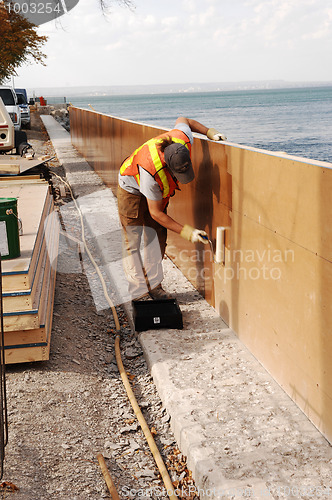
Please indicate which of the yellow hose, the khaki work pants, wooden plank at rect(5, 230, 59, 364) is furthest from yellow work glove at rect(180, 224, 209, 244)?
wooden plank at rect(5, 230, 59, 364)

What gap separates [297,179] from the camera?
3531mm

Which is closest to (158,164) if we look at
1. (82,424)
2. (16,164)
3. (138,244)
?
(138,244)

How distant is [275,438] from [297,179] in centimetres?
173

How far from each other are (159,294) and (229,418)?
7.65ft

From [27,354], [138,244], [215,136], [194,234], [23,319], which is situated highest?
[215,136]

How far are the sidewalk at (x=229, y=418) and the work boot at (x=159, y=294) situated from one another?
0.71 feet

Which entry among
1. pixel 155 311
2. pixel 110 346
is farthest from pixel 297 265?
pixel 110 346

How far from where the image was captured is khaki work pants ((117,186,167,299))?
5812 millimetres

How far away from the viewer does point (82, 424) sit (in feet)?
13.1

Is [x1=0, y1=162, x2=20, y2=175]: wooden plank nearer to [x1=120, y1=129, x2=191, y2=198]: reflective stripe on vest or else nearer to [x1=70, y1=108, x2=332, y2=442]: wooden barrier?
[x1=70, y1=108, x2=332, y2=442]: wooden barrier

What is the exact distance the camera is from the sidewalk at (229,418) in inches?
121

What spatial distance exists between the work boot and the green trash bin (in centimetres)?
179

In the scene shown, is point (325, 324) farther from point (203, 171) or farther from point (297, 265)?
point (203, 171)

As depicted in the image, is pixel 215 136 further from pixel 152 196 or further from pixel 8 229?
pixel 8 229
